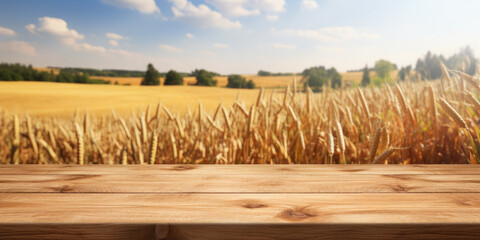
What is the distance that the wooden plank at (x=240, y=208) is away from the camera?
1.88 ft

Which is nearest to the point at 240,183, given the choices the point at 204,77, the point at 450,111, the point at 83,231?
the point at 83,231

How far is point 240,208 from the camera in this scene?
0.62m

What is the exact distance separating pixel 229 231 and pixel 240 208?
0.07 m

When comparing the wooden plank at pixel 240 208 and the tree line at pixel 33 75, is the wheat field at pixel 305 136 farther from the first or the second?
the tree line at pixel 33 75

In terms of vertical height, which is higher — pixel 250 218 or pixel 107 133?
pixel 250 218

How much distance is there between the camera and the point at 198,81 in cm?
2308

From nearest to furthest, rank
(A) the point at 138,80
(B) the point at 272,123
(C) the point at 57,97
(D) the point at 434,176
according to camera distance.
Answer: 1. (D) the point at 434,176
2. (B) the point at 272,123
3. (C) the point at 57,97
4. (A) the point at 138,80

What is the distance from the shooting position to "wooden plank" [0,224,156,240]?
1.82 ft

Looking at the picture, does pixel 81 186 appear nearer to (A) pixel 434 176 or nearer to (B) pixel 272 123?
(A) pixel 434 176

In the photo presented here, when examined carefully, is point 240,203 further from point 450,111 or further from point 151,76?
point 151,76

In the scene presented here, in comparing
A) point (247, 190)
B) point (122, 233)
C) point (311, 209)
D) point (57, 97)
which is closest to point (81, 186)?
point (122, 233)

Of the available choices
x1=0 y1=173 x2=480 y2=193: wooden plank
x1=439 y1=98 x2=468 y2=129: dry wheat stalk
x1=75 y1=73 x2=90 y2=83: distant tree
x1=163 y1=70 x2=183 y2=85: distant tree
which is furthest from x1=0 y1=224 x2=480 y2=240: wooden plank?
x1=163 y1=70 x2=183 y2=85: distant tree

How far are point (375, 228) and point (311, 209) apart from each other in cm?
11

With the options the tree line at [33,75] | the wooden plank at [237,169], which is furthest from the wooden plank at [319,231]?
the tree line at [33,75]
